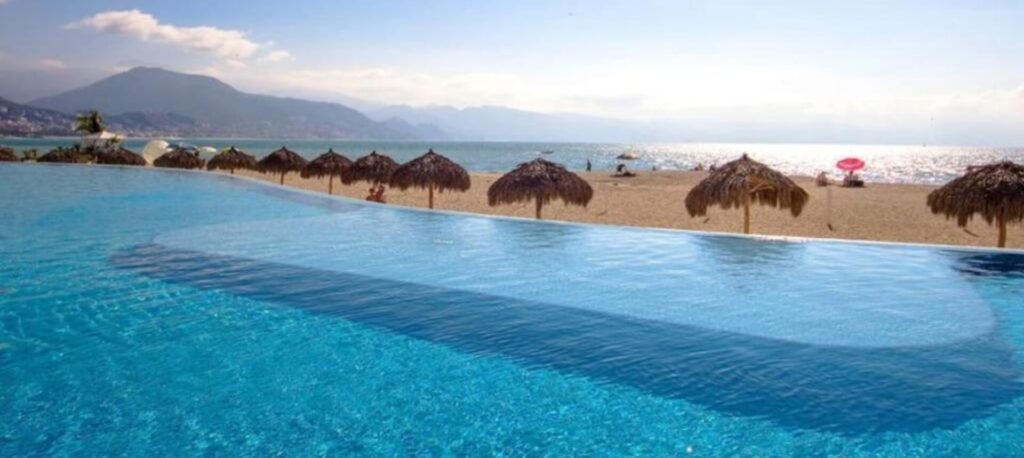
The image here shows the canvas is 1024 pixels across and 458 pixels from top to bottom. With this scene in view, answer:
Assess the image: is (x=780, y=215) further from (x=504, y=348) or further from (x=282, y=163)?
(x=282, y=163)

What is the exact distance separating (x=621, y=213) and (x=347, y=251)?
13272 millimetres

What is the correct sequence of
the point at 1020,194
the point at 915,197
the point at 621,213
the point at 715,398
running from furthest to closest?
the point at 915,197
the point at 621,213
the point at 1020,194
the point at 715,398

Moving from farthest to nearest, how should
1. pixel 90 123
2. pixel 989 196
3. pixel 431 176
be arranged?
pixel 90 123 < pixel 431 176 < pixel 989 196

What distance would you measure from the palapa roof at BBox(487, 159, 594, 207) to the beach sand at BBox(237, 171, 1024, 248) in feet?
10.8

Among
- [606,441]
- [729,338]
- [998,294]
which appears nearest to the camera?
[606,441]

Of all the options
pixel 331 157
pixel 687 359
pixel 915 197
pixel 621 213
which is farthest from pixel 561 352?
pixel 915 197

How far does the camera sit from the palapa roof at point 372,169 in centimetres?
2159

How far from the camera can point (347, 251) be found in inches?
373

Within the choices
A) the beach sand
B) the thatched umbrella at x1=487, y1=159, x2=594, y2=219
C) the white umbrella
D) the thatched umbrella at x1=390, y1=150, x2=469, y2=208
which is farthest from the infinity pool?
the white umbrella

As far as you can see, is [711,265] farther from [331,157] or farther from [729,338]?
[331,157]

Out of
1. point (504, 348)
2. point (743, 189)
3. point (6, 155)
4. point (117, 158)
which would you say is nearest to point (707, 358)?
point (504, 348)

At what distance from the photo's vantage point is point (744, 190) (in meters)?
14.1

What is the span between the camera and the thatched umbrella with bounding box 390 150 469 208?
18922 mm

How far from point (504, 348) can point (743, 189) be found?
33.8 feet
